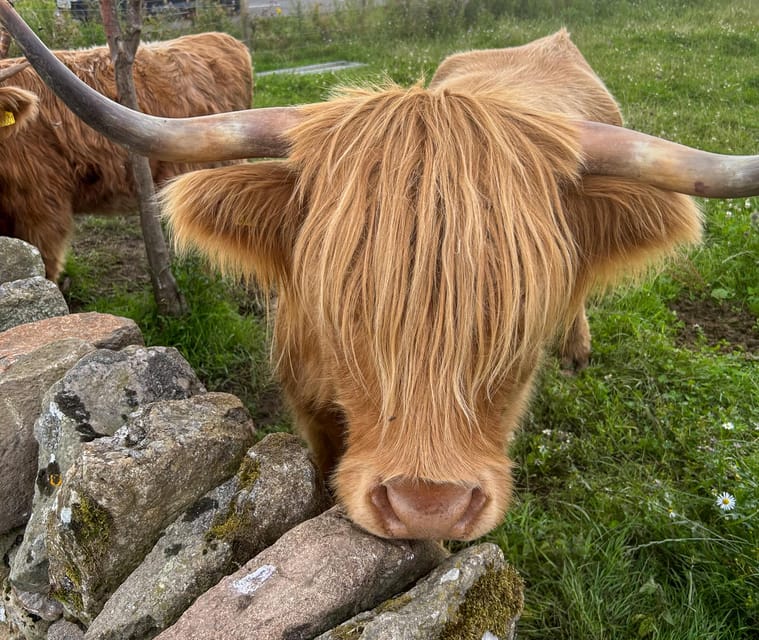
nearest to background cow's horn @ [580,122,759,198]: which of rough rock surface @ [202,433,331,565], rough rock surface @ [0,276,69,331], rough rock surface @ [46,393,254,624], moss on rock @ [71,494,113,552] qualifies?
rough rock surface @ [202,433,331,565]

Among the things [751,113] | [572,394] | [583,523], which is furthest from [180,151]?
[751,113]

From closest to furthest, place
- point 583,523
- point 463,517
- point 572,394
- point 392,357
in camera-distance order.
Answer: point 463,517, point 392,357, point 583,523, point 572,394

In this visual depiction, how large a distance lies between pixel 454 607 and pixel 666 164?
1289mm

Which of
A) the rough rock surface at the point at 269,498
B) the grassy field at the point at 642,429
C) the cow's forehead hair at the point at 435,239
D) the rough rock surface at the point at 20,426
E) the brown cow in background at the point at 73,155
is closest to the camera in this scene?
the cow's forehead hair at the point at 435,239

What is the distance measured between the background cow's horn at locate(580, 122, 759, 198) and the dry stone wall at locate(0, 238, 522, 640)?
3.65ft

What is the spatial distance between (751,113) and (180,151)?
8.02m

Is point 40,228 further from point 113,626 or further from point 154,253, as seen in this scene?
point 113,626

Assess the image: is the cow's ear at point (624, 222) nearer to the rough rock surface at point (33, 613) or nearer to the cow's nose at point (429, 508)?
the cow's nose at point (429, 508)

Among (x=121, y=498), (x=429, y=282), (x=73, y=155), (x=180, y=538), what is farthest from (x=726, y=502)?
(x=73, y=155)

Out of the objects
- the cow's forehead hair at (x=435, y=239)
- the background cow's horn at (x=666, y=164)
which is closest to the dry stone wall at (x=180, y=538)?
the cow's forehead hair at (x=435, y=239)

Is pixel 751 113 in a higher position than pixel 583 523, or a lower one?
higher

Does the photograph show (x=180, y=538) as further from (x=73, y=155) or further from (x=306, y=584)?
(x=73, y=155)

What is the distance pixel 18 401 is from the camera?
2205 millimetres

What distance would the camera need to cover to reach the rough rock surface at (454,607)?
4.69 ft
